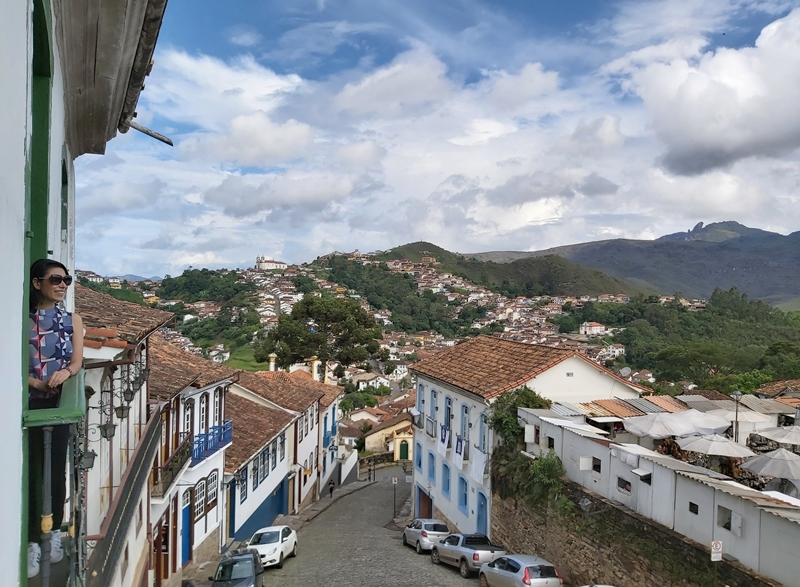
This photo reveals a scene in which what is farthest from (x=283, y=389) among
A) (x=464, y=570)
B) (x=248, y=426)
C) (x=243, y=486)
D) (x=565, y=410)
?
(x=565, y=410)

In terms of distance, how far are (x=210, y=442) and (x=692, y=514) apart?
11.7 meters

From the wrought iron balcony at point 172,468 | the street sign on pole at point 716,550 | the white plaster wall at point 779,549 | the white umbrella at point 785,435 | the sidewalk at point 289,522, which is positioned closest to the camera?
the white plaster wall at point 779,549

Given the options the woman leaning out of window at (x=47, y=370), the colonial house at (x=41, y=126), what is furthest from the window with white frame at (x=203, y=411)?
the woman leaning out of window at (x=47, y=370)

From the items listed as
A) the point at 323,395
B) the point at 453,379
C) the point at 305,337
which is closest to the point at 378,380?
the point at 305,337

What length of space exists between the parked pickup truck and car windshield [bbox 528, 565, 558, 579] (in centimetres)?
300

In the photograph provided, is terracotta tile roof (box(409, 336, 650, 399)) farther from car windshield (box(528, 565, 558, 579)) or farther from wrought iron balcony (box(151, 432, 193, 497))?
wrought iron balcony (box(151, 432, 193, 497))

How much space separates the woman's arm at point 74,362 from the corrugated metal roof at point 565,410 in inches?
649

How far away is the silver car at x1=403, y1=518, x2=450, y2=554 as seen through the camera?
67.1 feet

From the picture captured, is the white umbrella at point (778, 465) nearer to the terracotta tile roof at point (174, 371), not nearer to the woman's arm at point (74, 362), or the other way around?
the terracotta tile roof at point (174, 371)

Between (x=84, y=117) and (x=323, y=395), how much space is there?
28061 millimetres

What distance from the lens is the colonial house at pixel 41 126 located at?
240 cm

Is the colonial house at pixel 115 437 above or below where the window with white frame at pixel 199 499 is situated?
above

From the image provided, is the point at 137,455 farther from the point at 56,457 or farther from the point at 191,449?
the point at 56,457

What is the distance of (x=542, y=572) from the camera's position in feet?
47.1
